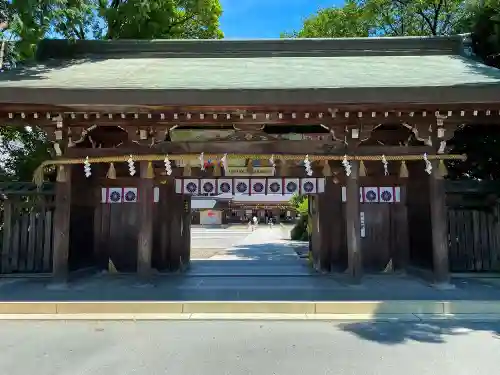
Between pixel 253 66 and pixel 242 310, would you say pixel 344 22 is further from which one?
pixel 242 310

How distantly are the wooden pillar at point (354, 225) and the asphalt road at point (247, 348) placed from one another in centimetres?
243

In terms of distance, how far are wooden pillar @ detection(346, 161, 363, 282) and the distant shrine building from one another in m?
0.03

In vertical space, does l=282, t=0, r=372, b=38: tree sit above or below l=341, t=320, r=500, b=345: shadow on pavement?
above

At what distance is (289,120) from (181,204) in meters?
4.94

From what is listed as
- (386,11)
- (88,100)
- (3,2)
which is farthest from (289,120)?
(386,11)

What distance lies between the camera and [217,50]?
13.8 metres

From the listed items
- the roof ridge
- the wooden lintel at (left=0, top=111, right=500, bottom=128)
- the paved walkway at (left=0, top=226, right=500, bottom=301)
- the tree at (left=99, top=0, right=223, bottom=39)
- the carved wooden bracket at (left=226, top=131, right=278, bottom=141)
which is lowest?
the paved walkway at (left=0, top=226, right=500, bottom=301)

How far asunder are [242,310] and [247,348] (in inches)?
80.8

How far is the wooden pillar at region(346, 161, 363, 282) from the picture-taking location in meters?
9.41

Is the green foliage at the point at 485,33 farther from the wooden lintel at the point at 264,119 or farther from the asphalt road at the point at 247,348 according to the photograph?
the asphalt road at the point at 247,348

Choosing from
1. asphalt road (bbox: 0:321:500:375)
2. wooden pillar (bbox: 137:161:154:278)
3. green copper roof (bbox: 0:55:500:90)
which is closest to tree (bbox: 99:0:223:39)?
green copper roof (bbox: 0:55:500:90)

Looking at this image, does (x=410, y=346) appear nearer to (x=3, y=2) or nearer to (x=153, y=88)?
(x=153, y=88)

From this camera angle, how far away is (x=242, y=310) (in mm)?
7809

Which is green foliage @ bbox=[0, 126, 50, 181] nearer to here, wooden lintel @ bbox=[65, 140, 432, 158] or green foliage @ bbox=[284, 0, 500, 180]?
wooden lintel @ bbox=[65, 140, 432, 158]
